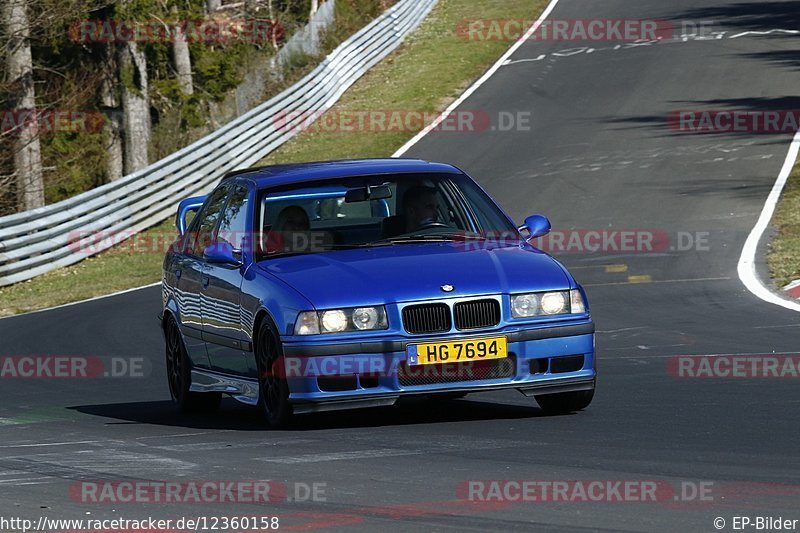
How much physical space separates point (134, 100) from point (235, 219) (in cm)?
2923

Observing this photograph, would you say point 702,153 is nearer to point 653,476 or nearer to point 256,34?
point 653,476

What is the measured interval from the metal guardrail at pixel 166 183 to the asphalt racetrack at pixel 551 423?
13.6ft

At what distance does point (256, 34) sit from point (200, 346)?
3953 centimetres

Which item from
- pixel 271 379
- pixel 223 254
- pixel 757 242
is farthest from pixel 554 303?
pixel 757 242

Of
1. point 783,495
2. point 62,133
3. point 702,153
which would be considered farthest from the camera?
point 62,133

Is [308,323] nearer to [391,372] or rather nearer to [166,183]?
[391,372]

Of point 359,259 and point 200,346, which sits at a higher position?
point 359,259

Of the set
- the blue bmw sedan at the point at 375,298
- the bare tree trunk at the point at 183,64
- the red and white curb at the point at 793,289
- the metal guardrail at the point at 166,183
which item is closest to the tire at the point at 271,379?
the blue bmw sedan at the point at 375,298

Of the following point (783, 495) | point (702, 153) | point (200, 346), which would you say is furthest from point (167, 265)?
point (702, 153)

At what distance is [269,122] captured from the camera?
103 ft

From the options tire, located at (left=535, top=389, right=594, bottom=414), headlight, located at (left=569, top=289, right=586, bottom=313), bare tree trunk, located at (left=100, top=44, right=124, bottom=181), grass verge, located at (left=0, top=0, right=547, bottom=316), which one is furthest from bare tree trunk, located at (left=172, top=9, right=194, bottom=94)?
headlight, located at (left=569, top=289, right=586, bottom=313)

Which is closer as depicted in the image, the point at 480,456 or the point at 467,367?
the point at 480,456

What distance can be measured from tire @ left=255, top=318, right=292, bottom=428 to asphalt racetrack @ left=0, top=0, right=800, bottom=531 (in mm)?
141

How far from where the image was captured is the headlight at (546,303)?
8.39m
